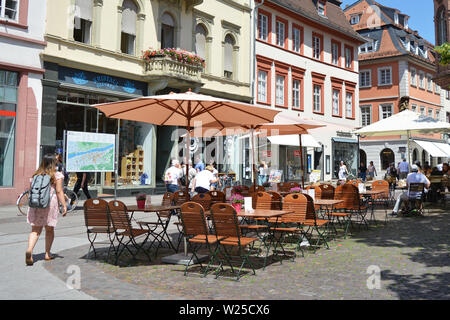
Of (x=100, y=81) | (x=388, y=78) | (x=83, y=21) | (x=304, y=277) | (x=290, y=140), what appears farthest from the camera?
(x=388, y=78)

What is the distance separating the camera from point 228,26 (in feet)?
79.8

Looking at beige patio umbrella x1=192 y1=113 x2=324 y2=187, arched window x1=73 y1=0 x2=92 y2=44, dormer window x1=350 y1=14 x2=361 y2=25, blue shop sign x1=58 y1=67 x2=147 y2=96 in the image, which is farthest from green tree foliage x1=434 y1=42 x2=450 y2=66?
dormer window x1=350 y1=14 x2=361 y2=25

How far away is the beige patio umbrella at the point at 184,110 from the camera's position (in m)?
6.94

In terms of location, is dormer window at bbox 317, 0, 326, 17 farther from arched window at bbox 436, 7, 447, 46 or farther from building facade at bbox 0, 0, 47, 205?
building facade at bbox 0, 0, 47, 205

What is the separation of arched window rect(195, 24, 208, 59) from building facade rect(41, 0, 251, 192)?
0.17 feet

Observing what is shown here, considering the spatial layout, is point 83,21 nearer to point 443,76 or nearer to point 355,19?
point 443,76

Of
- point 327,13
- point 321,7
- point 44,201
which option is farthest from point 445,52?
point 327,13

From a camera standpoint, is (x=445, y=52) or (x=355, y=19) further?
(x=355, y=19)

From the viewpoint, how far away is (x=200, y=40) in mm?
22766

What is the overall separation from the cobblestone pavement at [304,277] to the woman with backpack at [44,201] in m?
0.49

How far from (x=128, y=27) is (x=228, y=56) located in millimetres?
6880

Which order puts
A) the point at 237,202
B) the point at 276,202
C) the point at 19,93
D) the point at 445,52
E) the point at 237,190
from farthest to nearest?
the point at 19,93 < the point at 445,52 < the point at 237,190 < the point at 276,202 < the point at 237,202
